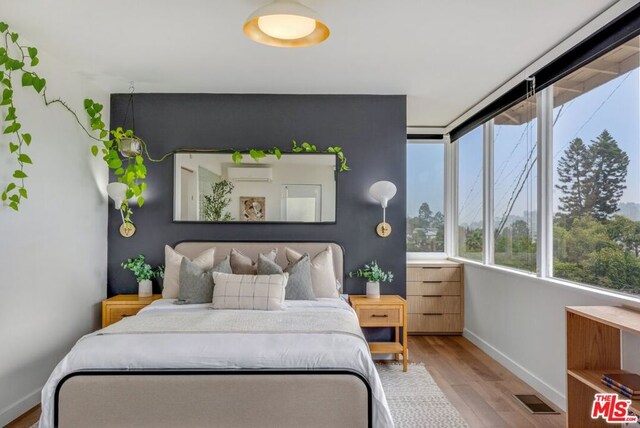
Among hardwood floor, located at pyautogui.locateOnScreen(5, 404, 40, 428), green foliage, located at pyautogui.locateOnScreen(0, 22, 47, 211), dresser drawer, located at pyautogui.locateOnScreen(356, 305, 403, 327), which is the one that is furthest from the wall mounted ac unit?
hardwood floor, located at pyautogui.locateOnScreen(5, 404, 40, 428)

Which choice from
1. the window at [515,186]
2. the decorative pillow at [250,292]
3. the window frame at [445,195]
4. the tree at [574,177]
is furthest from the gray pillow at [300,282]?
the window frame at [445,195]

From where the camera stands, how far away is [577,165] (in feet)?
9.93

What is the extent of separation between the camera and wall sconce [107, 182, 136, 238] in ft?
13.1

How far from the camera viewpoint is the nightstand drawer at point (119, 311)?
3.74 m

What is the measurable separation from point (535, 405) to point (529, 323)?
26.2 inches

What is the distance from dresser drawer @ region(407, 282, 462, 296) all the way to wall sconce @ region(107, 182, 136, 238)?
10.1 ft

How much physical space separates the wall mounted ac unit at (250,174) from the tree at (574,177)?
8.19 ft

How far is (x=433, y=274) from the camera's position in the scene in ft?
16.6

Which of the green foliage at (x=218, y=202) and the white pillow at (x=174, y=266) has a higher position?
the green foliage at (x=218, y=202)

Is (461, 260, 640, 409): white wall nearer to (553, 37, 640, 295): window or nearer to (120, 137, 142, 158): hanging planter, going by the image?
(553, 37, 640, 295): window

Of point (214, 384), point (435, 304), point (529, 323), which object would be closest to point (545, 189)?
point (529, 323)

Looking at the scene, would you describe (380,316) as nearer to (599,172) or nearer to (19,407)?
(599,172)

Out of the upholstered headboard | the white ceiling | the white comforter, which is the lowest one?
the white comforter

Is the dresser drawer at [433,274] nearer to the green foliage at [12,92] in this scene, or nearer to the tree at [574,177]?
the tree at [574,177]
